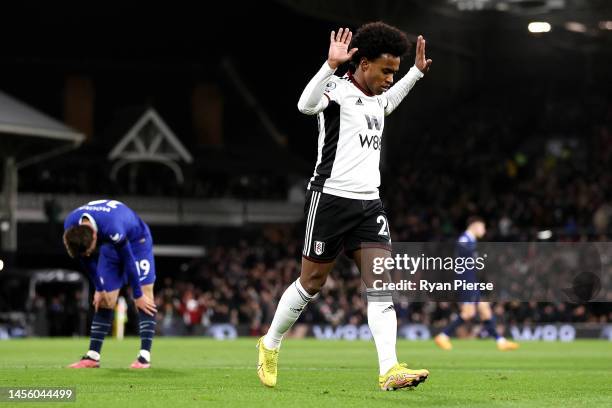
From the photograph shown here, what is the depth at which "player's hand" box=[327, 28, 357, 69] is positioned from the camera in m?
9.62

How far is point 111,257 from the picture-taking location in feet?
43.6

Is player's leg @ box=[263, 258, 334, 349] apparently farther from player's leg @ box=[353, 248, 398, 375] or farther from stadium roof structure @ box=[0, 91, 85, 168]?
stadium roof structure @ box=[0, 91, 85, 168]

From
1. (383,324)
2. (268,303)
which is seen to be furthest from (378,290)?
(268,303)

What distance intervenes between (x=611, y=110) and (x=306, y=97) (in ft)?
113

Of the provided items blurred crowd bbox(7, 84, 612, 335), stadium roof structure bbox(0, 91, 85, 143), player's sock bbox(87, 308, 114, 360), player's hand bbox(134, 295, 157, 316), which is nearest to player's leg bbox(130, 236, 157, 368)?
player's hand bbox(134, 295, 157, 316)

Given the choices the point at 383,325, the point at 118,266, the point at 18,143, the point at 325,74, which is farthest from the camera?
the point at 18,143

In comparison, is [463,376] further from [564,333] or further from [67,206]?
[67,206]

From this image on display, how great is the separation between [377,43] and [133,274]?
4.22 m

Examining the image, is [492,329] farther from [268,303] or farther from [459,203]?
[459,203]

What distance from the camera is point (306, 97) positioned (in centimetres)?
970

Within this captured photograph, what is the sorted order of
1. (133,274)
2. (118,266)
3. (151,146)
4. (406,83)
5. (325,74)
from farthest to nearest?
(151,146), (118,266), (133,274), (406,83), (325,74)

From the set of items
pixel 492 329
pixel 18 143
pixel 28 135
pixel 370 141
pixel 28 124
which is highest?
pixel 28 124

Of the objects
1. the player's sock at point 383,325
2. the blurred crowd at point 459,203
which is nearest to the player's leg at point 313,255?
the player's sock at point 383,325

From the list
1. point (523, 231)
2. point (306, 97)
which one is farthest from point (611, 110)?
point (306, 97)
